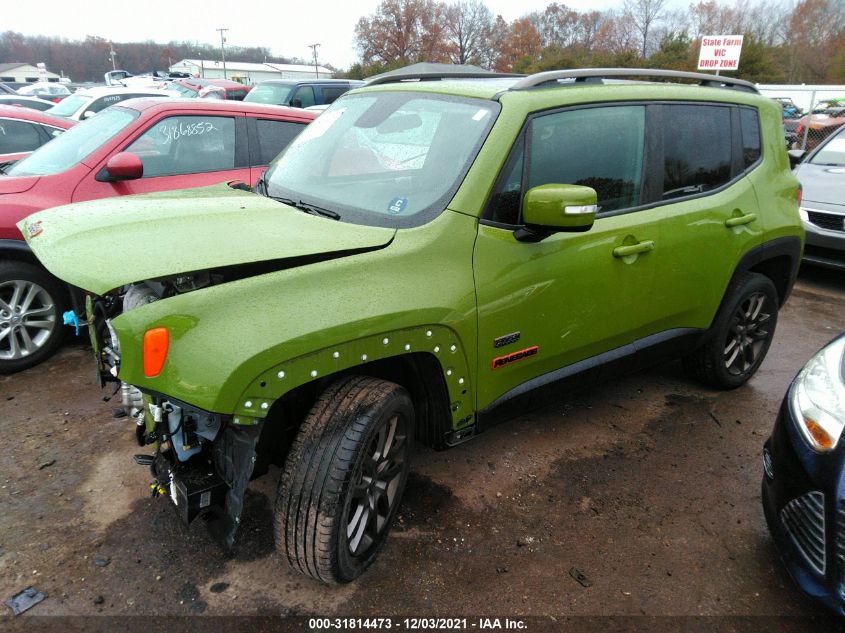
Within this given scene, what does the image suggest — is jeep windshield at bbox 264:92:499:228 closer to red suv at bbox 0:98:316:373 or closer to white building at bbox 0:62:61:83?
red suv at bbox 0:98:316:373

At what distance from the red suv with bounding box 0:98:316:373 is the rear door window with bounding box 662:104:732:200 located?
325 centimetres

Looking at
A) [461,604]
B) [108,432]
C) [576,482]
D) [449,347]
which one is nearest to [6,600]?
[108,432]

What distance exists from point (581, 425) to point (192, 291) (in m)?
2.50

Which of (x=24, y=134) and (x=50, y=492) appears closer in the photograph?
(x=50, y=492)

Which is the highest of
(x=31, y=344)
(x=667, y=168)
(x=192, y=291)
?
(x=667, y=168)

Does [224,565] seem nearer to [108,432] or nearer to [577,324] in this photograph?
[108,432]

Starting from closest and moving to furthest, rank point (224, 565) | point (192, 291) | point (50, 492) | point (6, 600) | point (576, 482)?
point (192, 291)
point (6, 600)
point (224, 565)
point (50, 492)
point (576, 482)

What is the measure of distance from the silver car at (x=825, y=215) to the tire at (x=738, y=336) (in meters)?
3.05

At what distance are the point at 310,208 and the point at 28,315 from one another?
8.31ft

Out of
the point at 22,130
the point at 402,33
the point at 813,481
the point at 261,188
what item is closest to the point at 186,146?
the point at 261,188

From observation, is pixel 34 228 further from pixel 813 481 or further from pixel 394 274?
pixel 813 481

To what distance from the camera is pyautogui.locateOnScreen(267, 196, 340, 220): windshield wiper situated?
272 centimetres

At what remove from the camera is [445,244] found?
2.51m

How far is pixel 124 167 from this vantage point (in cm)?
430
